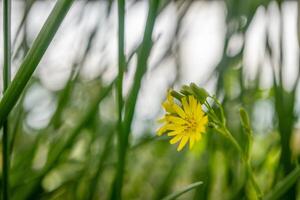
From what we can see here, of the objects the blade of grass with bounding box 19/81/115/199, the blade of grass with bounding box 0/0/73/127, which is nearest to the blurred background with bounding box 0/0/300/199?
the blade of grass with bounding box 19/81/115/199

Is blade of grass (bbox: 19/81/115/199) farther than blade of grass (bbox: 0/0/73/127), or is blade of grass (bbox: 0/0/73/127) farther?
blade of grass (bbox: 19/81/115/199)

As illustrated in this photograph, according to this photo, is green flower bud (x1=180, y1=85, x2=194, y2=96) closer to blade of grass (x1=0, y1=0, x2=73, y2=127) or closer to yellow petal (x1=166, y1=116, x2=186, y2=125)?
yellow petal (x1=166, y1=116, x2=186, y2=125)

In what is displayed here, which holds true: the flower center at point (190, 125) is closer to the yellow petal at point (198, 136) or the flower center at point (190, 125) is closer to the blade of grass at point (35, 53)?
the yellow petal at point (198, 136)

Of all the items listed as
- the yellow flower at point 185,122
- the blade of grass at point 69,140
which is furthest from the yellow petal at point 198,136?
the blade of grass at point 69,140

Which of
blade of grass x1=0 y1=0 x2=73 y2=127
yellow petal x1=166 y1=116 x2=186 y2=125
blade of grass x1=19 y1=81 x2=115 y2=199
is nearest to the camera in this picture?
blade of grass x1=0 y1=0 x2=73 y2=127

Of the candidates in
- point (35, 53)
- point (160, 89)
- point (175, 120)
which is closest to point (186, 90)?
point (175, 120)

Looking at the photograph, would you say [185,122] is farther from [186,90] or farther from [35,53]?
[35,53]
